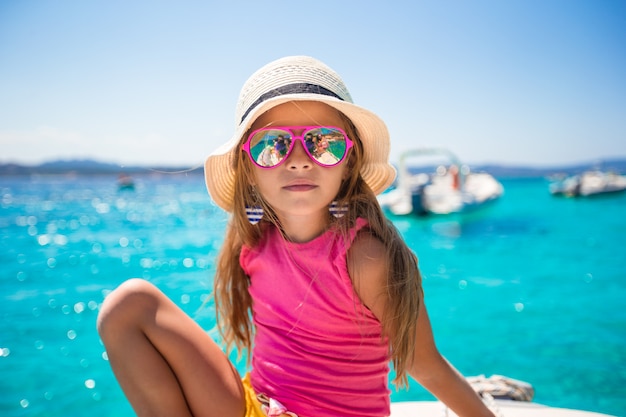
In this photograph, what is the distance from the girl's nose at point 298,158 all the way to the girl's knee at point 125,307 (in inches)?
27.2

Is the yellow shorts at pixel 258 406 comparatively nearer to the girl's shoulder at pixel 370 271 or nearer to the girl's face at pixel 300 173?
the girl's shoulder at pixel 370 271

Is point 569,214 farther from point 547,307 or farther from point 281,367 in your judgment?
point 281,367

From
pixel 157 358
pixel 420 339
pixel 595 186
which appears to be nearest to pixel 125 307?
pixel 157 358

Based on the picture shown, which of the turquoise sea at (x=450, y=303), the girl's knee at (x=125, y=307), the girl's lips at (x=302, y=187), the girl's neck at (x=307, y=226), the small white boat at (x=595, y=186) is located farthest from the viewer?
the small white boat at (x=595, y=186)

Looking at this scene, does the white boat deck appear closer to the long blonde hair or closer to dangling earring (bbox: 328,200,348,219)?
the long blonde hair

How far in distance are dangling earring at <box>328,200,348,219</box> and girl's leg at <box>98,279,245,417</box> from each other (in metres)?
0.72

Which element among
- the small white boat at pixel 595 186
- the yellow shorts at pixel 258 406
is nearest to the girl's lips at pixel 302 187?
the yellow shorts at pixel 258 406

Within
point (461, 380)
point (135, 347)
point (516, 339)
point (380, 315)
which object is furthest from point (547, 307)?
point (135, 347)

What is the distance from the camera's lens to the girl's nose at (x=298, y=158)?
163 centimetres

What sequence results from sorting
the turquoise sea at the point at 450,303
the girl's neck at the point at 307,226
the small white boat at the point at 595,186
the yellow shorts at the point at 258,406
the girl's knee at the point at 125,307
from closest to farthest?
1. the girl's knee at the point at 125,307
2. the yellow shorts at the point at 258,406
3. the girl's neck at the point at 307,226
4. the turquoise sea at the point at 450,303
5. the small white boat at the point at 595,186

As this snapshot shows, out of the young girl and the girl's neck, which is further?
the girl's neck

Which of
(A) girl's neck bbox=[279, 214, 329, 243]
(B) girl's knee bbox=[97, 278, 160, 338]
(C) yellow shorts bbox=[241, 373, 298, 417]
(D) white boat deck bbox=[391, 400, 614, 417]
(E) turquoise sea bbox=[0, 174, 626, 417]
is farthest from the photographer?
(E) turquoise sea bbox=[0, 174, 626, 417]

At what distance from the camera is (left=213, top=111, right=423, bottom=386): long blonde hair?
1.59 m

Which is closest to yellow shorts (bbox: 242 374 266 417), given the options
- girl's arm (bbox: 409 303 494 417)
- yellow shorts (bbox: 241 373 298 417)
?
yellow shorts (bbox: 241 373 298 417)
